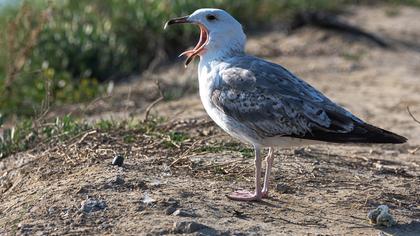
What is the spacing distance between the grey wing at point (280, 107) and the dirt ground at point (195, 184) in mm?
498

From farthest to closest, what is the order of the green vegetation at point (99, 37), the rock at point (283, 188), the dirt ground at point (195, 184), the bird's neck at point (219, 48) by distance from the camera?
the green vegetation at point (99, 37) < the bird's neck at point (219, 48) < the rock at point (283, 188) < the dirt ground at point (195, 184)

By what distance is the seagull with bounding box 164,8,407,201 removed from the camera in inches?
227

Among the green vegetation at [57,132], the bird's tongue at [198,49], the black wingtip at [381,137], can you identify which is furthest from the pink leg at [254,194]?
the green vegetation at [57,132]

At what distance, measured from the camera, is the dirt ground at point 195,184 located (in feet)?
18.1

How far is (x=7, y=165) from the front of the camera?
24.0ft

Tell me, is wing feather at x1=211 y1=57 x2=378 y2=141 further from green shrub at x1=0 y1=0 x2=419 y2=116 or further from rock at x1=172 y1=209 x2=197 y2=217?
green shrub at x1=0 y1=0 x2=419 y2=116

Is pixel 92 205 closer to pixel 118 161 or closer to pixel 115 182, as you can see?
pixel 115 182

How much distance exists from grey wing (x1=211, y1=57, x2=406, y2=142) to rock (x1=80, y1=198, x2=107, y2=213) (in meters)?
1.00

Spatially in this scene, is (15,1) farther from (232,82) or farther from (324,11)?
(232,82)

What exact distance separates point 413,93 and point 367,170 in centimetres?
369

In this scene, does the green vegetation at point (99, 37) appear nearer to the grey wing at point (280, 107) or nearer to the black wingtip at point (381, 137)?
the grey wing at point (280, 107)

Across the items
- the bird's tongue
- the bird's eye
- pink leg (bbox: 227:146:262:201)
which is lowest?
pink leg (bbox: 227:146:262:201)

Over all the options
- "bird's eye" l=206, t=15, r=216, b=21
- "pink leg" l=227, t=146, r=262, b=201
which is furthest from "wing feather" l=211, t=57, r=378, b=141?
"bird's eye" l=206, t=15, r=216, b=21

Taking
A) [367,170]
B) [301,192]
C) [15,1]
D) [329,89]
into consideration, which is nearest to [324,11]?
[329,89]
